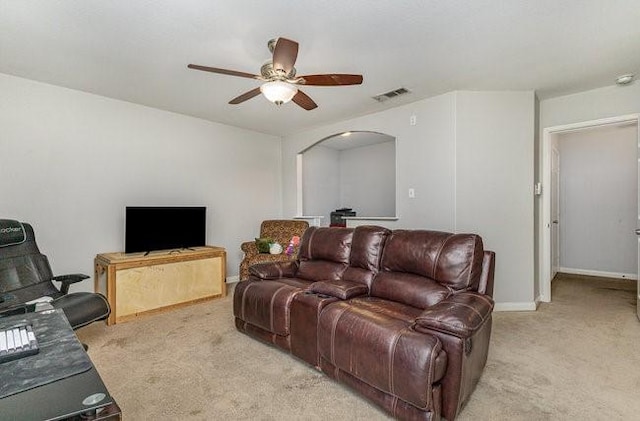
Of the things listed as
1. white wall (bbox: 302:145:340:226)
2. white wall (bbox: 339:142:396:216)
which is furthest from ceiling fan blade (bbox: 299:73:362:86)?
white wall (bbox: 339:142:396:216)

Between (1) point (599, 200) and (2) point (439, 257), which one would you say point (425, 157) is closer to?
(2) point (439, 257)

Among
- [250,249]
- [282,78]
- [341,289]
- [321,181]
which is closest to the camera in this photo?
[282,78]

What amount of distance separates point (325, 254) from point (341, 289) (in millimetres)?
661

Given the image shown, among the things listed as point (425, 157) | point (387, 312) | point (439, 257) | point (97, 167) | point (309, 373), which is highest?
point (425, 157)

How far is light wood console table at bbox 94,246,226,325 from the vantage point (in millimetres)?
3270

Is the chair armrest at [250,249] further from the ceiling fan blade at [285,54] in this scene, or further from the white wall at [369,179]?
the white wall at [369,179]

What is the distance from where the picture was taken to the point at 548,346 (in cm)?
264

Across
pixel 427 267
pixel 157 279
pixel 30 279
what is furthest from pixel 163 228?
pixel 427 267

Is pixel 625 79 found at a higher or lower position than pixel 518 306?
higher

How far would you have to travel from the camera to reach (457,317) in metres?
1.66

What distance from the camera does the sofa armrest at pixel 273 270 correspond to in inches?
118

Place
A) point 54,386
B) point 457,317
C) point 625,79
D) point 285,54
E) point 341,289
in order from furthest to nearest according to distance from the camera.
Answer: point 625,79
point 341,289
point 285,54
point 457,317
point 54,386

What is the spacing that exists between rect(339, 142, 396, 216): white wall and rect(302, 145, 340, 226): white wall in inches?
8.3

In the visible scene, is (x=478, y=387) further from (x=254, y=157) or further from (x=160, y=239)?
(x=254, y=157)
